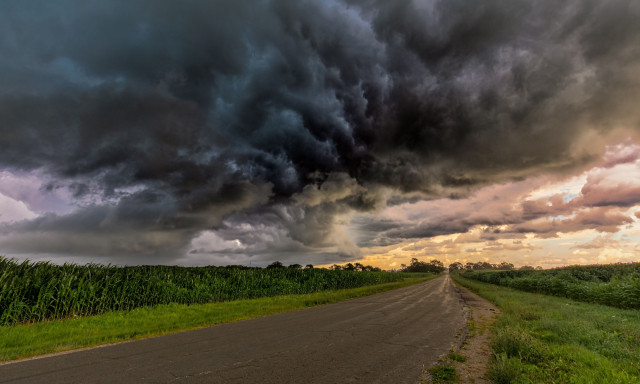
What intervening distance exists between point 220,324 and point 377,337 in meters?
7.61

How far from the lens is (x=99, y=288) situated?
58.0 feet

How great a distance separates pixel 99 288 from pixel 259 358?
1503 cm

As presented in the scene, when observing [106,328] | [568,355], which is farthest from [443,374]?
[106,328]

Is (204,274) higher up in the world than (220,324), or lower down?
higher up

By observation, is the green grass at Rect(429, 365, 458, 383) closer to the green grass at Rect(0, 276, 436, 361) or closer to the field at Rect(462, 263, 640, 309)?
the green grass at Rect(0, 276, 436, 361)

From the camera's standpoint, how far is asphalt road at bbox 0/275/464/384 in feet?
21.9

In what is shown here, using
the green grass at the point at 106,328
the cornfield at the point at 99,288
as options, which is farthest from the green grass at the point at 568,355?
the cornfield at the point at 99,288

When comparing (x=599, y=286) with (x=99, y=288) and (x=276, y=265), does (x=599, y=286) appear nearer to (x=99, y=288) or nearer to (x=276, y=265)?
(x=99, y=288)

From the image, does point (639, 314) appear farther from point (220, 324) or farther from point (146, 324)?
point (146, 324)

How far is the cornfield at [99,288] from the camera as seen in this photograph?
47.8 ft

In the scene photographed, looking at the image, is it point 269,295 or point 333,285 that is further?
point 333,285

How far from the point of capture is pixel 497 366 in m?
6.95

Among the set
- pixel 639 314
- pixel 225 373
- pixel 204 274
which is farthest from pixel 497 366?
pixel 204 274

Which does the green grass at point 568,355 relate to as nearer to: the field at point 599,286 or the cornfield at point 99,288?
the field at point 599,286
